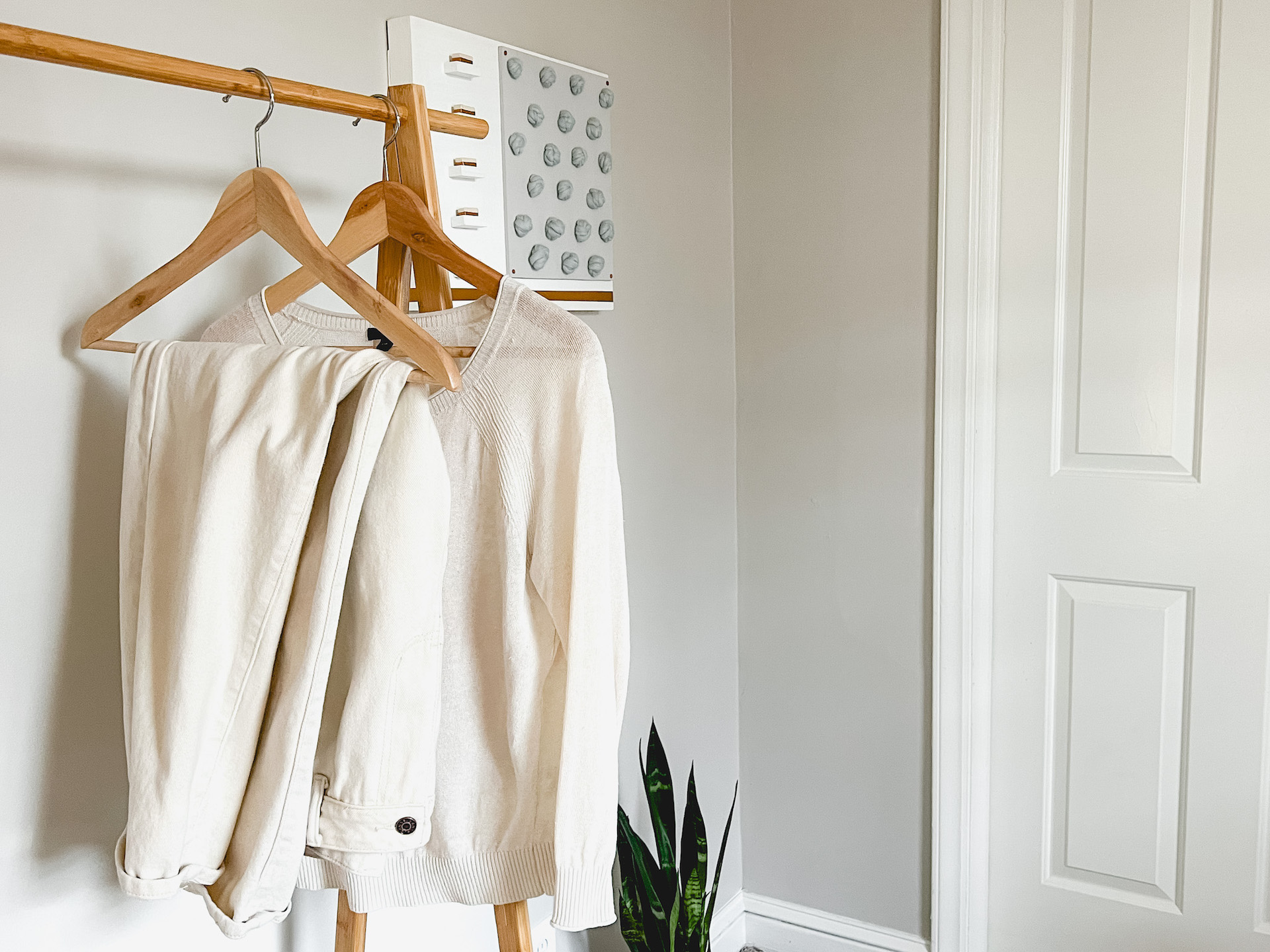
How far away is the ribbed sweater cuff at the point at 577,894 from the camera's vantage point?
0.95m

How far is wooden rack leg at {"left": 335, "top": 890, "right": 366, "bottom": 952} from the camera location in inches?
44.1

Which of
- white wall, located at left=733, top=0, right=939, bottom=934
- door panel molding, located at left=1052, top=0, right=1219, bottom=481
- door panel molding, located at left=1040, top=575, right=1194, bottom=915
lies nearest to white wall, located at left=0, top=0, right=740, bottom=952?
white wall, located at left=733, top=0, right=939, bottom=934

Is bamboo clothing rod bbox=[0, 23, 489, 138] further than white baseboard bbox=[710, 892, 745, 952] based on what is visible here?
No

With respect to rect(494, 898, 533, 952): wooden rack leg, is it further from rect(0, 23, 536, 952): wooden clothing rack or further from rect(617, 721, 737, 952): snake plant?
rect(617, 721, 737, 952): snake plant

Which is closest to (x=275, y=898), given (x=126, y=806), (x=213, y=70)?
(x=126, y=806)

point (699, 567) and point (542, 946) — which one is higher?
point (699, 567)

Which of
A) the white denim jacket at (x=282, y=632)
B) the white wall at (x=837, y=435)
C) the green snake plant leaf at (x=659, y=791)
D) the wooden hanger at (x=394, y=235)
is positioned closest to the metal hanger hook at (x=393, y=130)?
the wooden hanger at (x=394, y=235)

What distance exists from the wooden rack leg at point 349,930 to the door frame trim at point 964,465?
1259 millimetres

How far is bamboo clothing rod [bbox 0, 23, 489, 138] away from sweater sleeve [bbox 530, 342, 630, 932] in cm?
32

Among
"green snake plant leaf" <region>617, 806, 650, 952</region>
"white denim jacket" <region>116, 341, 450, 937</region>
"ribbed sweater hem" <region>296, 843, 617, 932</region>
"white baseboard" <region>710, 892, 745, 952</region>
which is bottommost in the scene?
A: "white baseboard" <region>710, 892, 745, 952</region>

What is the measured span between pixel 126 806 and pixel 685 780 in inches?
49.7

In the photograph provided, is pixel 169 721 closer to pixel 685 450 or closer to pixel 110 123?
pixel 110 123

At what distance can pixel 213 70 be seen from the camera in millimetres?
861

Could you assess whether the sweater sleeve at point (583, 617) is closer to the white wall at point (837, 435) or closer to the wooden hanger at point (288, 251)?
the wooden hanger at point (288, 251)
